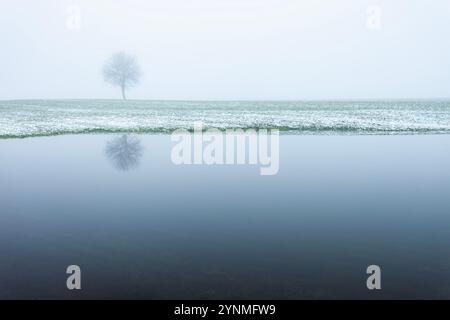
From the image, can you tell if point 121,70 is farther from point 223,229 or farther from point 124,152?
point 223,229

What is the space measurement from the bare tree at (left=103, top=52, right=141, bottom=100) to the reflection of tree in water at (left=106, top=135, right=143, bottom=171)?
99.6 m

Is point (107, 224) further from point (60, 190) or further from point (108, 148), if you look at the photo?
point (108, 148)

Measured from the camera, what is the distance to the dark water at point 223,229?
7902 millimetres

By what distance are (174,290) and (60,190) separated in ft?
28.8

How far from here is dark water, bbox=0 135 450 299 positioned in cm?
790

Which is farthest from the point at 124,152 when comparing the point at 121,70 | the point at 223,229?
the point at 121,70

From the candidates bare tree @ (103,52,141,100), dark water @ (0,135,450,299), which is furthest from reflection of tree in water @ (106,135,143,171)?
bare tree @ (103,52,141,100)

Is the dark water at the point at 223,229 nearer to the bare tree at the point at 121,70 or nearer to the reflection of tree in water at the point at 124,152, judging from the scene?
the reflection of tree in water at the point at 124,152

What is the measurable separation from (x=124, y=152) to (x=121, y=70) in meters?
107

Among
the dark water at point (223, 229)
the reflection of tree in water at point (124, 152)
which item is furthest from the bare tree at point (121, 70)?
the dark water at point (223, 229)

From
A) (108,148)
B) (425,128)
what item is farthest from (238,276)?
(425,128)

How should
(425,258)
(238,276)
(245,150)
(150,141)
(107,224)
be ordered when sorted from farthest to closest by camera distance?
(150,141)
(245,150)
(107,224)
(425,258)
(238,276)

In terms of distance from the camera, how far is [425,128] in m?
36.6

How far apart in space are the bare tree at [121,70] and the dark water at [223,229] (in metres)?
109
